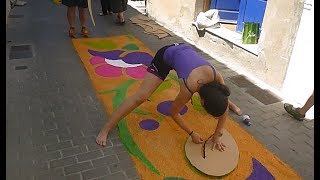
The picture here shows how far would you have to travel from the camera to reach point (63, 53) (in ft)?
17.9

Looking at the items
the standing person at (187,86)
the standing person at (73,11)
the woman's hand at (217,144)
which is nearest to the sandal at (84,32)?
the standing person at (73,11)

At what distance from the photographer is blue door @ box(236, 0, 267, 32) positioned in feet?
18.3

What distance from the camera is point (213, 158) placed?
3064 mm

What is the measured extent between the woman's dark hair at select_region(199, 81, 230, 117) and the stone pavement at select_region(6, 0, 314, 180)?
3.31ft

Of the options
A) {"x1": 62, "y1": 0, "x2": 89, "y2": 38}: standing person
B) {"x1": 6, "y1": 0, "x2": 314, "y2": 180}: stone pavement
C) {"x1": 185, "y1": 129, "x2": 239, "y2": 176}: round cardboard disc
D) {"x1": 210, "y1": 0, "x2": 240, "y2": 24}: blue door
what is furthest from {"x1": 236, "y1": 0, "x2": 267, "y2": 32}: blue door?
{"x1": 185, "y1": 129, "x2": 239, "y2": 176}: round cardboard disc

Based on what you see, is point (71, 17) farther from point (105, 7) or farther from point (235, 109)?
point (235, 109)

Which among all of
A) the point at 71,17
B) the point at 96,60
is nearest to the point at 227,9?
the point at 96,60

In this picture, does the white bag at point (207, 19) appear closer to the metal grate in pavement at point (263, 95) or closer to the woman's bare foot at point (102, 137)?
the metal grate in pavement at point (263, 95)

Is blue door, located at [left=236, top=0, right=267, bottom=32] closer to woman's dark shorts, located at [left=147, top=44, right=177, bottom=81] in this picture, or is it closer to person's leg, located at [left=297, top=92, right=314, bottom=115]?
person's leg, located at [left=297, top=92, right=314, bottom=115]

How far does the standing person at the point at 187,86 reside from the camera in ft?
8.11

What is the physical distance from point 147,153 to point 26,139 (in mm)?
1305

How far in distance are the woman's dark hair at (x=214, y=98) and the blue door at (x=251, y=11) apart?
11.6ft

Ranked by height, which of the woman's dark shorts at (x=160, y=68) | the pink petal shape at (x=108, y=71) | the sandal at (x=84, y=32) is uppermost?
the woman's dark shorts at (x=160, y=68)

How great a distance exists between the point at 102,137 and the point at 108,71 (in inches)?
70.6
